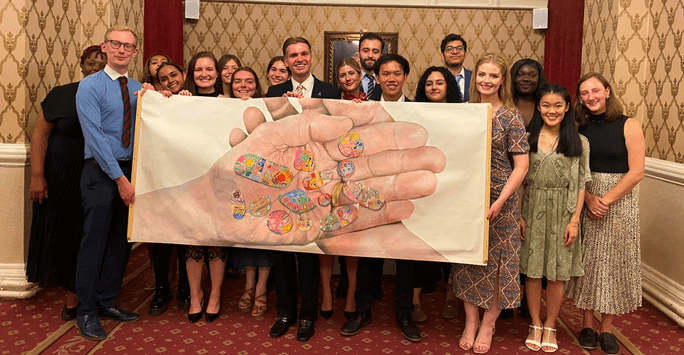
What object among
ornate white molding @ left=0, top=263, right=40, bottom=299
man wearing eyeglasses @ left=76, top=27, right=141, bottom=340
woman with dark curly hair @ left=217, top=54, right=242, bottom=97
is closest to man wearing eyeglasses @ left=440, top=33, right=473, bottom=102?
woman with dark curly hair @ left=217, top=54, right=242, bottom=97

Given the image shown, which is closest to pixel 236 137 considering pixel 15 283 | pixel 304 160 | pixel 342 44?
pixel 304 160

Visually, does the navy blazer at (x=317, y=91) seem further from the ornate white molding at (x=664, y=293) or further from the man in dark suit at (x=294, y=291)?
the ornate white molding at (x=664, y=293)

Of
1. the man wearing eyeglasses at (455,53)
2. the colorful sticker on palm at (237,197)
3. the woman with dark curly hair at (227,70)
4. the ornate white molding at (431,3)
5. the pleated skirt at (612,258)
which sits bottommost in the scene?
the pleated skirt at (612,258)

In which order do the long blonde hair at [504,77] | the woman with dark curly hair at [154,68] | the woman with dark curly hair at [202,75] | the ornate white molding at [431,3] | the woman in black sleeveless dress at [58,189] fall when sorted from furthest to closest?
the ornate white molding at [431,3] → the woman with dark curly hair at [154,68] → the woman with dark curly hair at [202,75] → the woman in black sleeveless dress at [58,189] → the long blonde hair at [504,77]

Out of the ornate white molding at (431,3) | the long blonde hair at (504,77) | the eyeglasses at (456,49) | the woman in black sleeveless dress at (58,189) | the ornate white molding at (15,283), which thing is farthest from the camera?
the ornate white molding at (431,3)

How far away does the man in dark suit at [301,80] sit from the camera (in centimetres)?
348

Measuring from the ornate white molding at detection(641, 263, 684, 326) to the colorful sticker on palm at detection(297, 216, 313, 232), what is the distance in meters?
2.22

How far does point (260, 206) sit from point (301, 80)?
88cm

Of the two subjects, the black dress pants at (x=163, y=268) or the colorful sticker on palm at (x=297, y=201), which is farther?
the black dress pants at (x=163, y=268)

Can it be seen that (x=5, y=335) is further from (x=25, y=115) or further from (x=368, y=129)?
(x=368, y=129)

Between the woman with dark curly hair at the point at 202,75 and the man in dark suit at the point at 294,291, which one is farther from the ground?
the woman with dark curly hair at the point at 202,75

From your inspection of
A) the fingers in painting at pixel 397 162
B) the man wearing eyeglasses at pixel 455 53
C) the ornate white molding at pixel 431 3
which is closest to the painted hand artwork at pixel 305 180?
the fingers in painting at pixel 397 162

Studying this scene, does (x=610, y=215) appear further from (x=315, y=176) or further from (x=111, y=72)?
(x=111, y=72)

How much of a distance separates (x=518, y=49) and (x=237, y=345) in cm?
515
